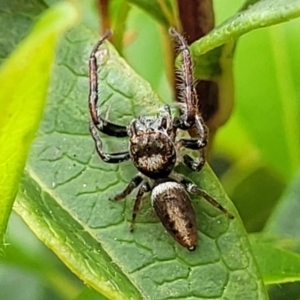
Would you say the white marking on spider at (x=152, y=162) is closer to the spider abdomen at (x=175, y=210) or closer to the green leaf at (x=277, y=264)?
the spider abdomen at (x=175, y=210)

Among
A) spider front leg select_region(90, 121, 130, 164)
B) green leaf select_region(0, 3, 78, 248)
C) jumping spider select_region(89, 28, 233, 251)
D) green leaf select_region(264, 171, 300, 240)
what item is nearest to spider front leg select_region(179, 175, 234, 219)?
jumping spider select_region(89, 28, 233, 251)

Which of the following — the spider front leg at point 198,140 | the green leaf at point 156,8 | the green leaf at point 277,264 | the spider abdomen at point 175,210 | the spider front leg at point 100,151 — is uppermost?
the green leaf at point 156,8

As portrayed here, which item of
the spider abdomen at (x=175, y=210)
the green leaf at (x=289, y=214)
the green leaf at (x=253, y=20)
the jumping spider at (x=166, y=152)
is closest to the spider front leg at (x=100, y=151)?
the jumping spider at (x=166, y=152)

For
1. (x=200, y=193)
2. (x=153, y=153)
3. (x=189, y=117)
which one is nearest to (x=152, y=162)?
(x=153, y=153)

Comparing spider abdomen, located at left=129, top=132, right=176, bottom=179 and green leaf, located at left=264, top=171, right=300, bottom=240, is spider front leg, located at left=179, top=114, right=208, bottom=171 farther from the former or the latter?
green leaf, located at left=264, top=171, right=300, bottom=240

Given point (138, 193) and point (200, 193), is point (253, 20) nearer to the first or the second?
point (200, 193)
